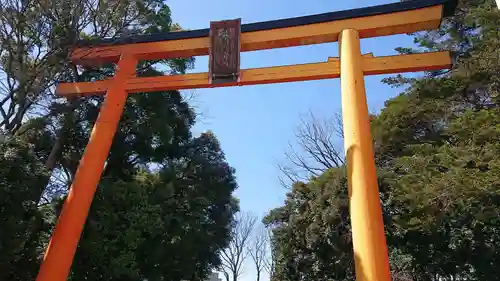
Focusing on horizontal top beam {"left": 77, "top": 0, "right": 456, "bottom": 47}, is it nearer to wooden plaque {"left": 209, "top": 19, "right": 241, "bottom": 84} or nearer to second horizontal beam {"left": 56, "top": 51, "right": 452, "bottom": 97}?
wooden plaque {"left": 209, "top": 19, "right": 241, "bottom": 84}

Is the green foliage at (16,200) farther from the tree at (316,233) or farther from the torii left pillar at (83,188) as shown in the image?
the tree at (316,233)

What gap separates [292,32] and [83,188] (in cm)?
392

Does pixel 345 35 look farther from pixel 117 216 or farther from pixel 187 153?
pixel 187 153

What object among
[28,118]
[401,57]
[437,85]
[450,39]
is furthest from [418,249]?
[28,118]

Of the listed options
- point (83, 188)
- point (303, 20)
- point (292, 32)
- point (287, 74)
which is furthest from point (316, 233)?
point (83, 188)

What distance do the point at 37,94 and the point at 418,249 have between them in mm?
9172

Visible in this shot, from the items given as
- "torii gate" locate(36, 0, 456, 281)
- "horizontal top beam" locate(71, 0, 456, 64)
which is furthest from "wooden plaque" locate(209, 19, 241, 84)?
"horizontal top beam" locate(71, 0, 456, 64)

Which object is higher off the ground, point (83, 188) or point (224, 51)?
point (224, 51)

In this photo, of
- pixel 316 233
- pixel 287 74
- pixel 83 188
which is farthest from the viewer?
pixel 316 233

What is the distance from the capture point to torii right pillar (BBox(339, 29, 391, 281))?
4238 mm

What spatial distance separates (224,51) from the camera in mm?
6266

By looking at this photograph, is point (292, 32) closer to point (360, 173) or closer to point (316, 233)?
point (360, 173)

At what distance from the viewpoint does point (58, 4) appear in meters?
6.11

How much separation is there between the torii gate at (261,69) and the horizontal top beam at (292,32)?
0.01 meters
